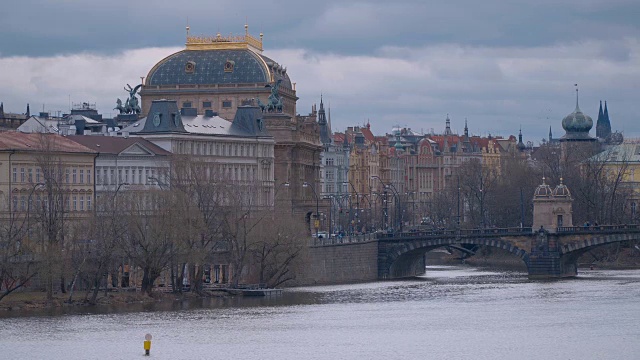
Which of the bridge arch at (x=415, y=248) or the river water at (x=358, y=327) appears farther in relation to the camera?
the bridge arch at (x=415, y=248)

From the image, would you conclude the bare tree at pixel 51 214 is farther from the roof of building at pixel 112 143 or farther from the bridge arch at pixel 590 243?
the bridge arch at pixel 590 243

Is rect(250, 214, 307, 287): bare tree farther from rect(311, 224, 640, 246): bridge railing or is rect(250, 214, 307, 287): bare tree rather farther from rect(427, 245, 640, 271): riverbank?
rect(427, 245, 640, 271): riverbank

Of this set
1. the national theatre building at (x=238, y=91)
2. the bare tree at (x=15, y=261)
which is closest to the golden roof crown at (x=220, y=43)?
the national theatre building at (x=238, y=91)

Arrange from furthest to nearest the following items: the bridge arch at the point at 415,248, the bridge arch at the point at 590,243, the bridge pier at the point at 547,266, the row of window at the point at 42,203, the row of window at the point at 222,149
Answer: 1. the bridge arch at the point at 415,248
2. the row of window at the point at 222,149
3. the bridge pier at the point at 547,266
4. the bridge arch at the point at 590,243
5. the row of window at the point at 42,203

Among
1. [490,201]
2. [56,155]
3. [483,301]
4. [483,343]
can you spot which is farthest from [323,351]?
→ [490,201]

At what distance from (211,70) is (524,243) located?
36724mm

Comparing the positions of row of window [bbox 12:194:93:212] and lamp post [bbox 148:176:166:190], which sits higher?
lamp post [bbox 148:176:166:190]

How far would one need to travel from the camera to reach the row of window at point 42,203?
10931 cm

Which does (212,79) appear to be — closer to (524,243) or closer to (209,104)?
(209,104)

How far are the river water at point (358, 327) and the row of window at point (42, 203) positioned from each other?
924 centimetres

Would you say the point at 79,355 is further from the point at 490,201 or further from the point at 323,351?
the point at 490,201

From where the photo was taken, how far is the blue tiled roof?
541 ft

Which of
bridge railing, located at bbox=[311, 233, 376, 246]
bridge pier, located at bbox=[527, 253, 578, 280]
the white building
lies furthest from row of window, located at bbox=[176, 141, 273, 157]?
bridge pier, located at bbox=[527, 253, 578, 280]

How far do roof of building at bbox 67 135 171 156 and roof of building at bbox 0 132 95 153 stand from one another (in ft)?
6.24
